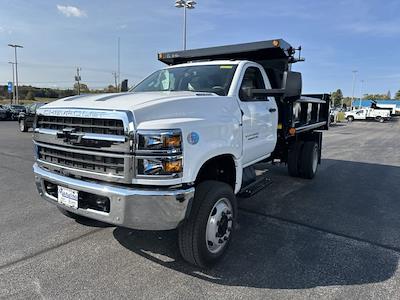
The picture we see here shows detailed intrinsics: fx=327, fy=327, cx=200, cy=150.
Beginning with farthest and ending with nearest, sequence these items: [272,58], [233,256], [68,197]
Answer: [272,58], [233,256], [68,197]

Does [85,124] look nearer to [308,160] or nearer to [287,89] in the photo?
[287,89]

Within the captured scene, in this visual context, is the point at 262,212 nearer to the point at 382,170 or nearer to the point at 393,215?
the point at 393,215

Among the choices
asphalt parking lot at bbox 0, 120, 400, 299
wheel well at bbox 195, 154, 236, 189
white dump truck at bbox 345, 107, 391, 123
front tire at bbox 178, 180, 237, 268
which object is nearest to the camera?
asphalt parking lot at bbox 0, 120, 400, 299

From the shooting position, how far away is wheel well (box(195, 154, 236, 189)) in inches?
139

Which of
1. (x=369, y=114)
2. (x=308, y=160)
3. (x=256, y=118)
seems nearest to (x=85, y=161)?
(x=256, y=118)

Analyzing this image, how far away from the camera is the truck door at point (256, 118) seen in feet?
13.4

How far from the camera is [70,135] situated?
10.1ft

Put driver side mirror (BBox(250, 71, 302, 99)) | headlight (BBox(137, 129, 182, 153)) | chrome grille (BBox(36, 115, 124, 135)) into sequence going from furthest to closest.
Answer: driver side mirror (BBox(250, 71, 302, 99)), chrome grille (BBox(36, 115, 124, 135)), headlight (BBox(137, 129, 182, 153))

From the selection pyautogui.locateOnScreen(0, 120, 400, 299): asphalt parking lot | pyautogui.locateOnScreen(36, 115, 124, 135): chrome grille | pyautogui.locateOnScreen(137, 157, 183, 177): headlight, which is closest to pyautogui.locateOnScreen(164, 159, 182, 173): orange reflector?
pyautogui.locateOnScreen(137, 157, 183, 177): headlight

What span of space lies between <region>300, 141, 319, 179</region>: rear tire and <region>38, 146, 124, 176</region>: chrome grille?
17.5 ft

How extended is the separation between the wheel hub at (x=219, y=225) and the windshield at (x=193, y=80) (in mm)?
1335

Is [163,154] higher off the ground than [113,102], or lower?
lower

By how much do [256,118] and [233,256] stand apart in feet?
5.90

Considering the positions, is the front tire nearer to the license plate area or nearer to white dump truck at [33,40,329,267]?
white dump truck at [33,40,329,267]
